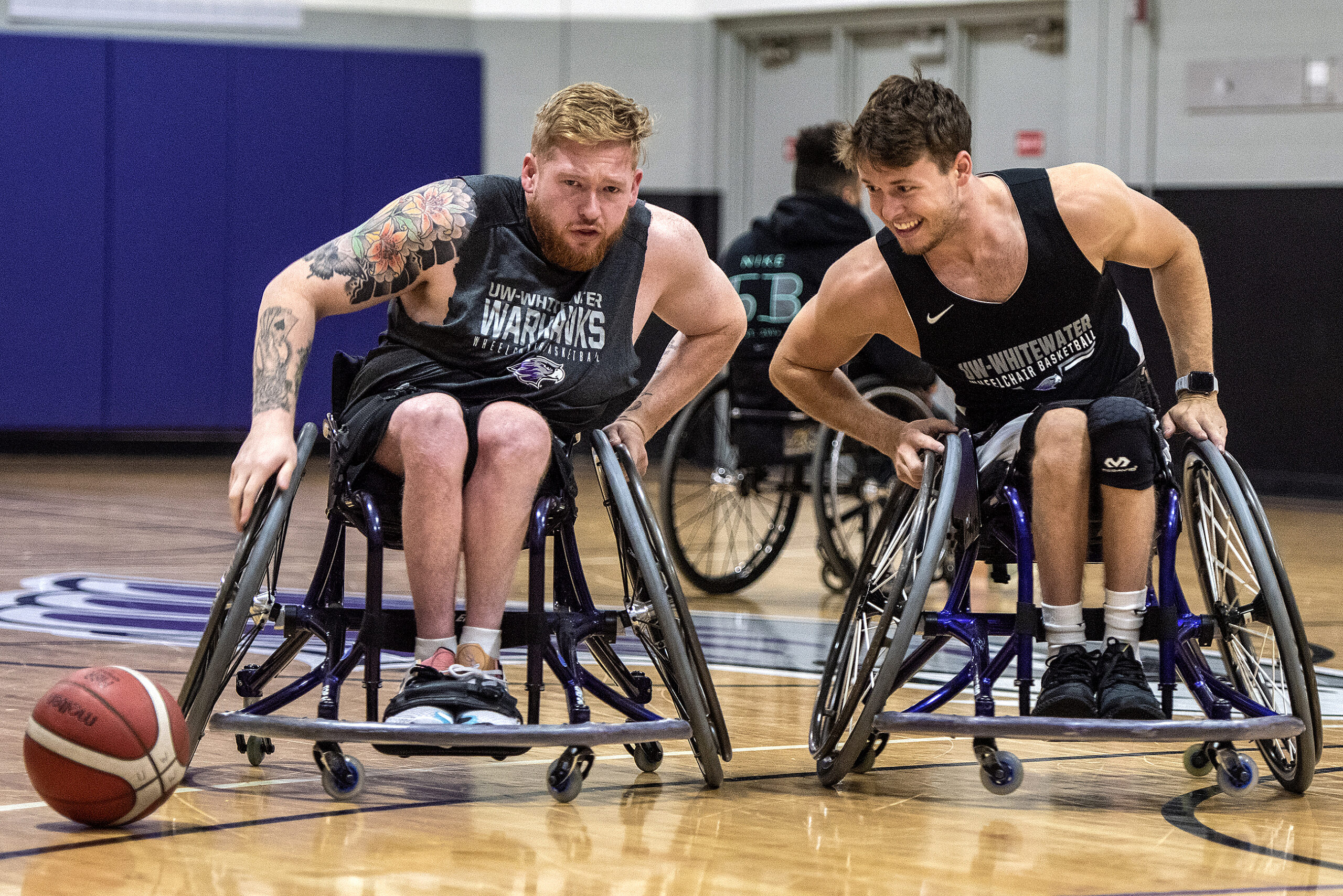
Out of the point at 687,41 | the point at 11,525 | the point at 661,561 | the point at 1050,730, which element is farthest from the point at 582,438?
the point at 687,41

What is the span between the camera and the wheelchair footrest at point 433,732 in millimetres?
2227

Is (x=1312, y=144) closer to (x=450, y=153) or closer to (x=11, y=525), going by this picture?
(x=450, y=153)

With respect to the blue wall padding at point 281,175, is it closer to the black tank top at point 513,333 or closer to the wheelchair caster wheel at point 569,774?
the black tank top at point 513,333

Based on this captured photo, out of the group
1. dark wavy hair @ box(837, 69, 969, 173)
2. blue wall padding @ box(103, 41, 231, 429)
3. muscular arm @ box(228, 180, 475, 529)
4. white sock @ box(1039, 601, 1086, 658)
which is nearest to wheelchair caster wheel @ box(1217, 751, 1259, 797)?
white sock @ box(1039, 601, 1086, 658)

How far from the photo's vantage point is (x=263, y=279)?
997 cm

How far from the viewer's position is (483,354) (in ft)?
8.57

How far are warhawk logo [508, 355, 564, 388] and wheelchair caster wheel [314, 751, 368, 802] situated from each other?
616 mm

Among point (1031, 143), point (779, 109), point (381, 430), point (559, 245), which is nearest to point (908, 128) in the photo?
point (559, 245)

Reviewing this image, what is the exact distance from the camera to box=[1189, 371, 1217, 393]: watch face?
106 inches

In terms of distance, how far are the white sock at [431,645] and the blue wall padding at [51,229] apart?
791 cm

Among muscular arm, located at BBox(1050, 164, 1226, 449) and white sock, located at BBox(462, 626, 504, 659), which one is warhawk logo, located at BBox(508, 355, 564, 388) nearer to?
white sock, located at BBox(462, 626, 504, 659)

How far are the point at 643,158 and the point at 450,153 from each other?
305 inches

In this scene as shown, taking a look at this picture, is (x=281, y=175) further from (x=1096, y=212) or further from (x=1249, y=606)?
(x=1249, y=606)

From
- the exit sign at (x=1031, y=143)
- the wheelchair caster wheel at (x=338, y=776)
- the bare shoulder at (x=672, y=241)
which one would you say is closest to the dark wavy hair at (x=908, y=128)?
the bare shoulder at (x=672, y=241)
